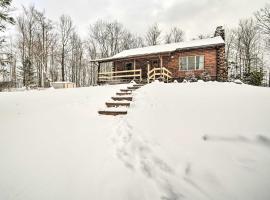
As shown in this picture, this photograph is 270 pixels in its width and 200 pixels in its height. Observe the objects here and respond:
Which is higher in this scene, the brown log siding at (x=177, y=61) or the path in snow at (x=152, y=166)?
the brown log siding at (x=177, y=61)

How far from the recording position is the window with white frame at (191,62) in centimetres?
1710

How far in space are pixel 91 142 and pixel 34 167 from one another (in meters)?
1.33

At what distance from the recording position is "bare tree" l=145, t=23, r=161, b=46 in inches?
1481

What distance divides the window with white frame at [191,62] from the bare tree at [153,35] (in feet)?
68.1

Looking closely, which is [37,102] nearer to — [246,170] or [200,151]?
[200,151]

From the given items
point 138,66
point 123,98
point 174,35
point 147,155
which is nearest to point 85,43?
point 174,35

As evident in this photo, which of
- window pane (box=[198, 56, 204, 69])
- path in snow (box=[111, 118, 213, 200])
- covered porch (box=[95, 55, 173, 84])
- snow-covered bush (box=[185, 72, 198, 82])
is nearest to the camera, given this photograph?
path in snow (box=[111, 118, 213, 200])

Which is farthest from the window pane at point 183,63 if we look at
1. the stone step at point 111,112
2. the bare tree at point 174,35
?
the bare tree at point 174,35

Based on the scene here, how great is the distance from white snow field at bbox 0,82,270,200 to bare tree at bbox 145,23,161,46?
108 feet

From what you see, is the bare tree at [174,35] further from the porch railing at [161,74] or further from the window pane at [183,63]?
the porch railing at [161,74]

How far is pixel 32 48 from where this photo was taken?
1112 inches

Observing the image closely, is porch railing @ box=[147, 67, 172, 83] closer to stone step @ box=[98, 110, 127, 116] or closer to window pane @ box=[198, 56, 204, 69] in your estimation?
window pane @ box=[198, 56, 204, 69]

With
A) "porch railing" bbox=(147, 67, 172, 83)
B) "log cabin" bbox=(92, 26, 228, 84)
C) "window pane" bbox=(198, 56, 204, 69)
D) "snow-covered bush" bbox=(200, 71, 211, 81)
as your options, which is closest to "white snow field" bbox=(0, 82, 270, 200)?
"porch railing" bbox=(147, 67, 172, 83)

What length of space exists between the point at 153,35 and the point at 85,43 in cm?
1321
